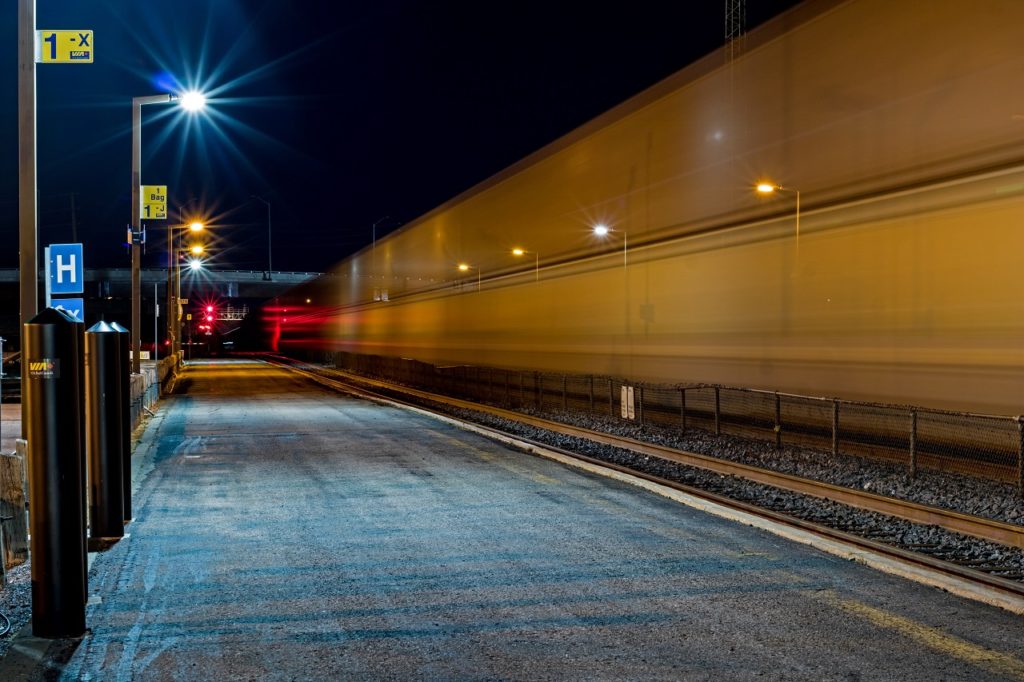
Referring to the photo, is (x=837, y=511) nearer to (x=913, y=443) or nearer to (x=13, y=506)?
(x=913, y=443)

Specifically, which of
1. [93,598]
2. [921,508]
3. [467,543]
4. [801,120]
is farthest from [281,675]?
[801,120]

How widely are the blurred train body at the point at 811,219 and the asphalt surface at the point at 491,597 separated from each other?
3.62 meters

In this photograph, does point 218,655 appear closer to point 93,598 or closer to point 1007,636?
point 93,598

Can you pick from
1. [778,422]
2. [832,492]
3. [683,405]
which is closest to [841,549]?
[832,492]

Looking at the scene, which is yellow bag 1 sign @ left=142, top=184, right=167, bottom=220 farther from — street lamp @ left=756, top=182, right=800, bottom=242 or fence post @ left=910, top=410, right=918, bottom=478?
fence post @ left=910, top=410, right=918, bottom=478

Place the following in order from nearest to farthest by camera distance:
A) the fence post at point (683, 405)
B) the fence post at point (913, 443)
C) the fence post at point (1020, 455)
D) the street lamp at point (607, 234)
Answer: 1. the fence post at point (1020, 455)
2. the fence post at point (913, 443)
3. the fence post at point (683, 405)
4. the street lamp at point (607, 234)

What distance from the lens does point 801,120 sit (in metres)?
13.2

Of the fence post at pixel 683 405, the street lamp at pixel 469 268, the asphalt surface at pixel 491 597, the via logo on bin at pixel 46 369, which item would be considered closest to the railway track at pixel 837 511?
the asphalt surface at pixel 491 597

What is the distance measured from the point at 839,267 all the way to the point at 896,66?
8.63 ft

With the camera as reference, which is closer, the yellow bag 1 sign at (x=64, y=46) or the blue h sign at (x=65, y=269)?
the yellow bag 1 sign at (x=64, y=46)

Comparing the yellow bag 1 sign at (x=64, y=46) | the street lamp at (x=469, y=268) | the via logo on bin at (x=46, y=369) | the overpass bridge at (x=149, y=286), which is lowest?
the via logo on bin at (x=46, y=369)

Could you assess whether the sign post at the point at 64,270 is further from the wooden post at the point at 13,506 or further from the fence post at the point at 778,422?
the fence post at the point at 778,422

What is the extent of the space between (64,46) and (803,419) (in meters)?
11.0

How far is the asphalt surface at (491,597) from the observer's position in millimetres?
5223
